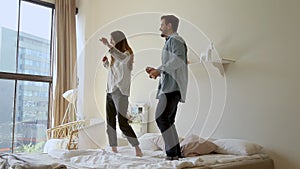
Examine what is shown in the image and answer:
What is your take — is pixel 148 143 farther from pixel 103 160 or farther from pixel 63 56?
pixel 63 56

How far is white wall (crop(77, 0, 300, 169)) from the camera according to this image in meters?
3.18

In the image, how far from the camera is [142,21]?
4648 mm

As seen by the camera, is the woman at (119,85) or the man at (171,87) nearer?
the man at (171,87)

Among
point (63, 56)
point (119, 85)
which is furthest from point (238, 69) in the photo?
point (63, 56)

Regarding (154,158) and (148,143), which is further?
(148,143)

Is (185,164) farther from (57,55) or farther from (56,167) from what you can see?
(57,55)

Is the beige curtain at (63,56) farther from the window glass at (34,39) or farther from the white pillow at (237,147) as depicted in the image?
the white pillow at (237,147)

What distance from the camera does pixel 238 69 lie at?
141 inches

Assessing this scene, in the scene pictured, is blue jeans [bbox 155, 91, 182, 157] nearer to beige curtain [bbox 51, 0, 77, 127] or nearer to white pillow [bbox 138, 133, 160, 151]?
white pillow [bbox 138, 133, 160, 151]

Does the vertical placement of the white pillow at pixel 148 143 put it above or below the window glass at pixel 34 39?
below

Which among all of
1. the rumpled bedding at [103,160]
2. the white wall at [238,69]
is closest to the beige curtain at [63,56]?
the white wall at [238,69]

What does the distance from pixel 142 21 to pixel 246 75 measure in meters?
1.79

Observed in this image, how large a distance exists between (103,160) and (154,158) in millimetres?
435

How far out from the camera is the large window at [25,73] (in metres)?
4.67
